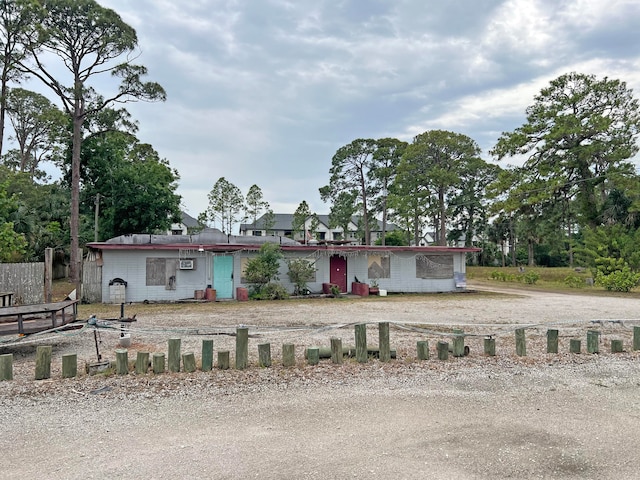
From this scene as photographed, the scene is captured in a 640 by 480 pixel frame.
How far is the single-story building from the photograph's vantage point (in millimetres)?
15961

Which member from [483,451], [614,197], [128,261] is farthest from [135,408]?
[614,197]

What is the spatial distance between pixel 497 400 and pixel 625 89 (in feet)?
82.0

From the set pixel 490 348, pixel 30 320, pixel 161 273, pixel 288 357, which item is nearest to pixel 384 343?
pixel 288 357

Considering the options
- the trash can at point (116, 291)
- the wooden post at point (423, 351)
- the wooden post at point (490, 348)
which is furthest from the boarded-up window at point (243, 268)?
the wooden post at point (490, 348)

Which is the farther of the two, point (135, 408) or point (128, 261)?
point (128, 261)

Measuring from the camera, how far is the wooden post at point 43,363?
5094 millimetres

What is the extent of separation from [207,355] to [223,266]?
39.7ft

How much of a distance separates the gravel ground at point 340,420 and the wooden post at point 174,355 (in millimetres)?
148

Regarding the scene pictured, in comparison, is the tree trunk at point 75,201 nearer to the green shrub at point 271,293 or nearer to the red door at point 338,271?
the green shrub at point 271,293

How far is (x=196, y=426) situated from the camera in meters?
3.88

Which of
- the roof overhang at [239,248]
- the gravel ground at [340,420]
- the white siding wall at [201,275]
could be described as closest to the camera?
the gravel ground at [340,420]

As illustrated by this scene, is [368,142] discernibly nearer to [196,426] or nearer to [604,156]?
[604,156]

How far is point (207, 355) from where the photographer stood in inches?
215

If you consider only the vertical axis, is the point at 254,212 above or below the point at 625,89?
below
